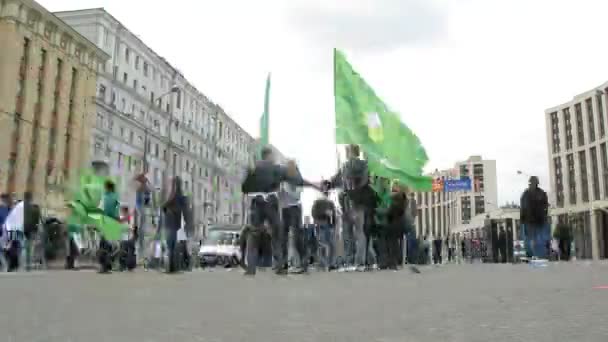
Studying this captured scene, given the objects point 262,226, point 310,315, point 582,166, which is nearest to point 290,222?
point 262,226

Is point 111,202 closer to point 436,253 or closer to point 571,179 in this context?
point 436,253

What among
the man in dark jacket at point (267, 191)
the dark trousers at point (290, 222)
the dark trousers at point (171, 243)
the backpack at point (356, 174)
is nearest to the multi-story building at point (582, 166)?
the backpack at point (356, 174)

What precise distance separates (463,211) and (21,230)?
145 metres

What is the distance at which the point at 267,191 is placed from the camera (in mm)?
10070

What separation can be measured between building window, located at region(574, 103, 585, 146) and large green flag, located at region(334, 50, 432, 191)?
2864 inches

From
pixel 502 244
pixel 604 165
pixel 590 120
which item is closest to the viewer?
pixel 502 244

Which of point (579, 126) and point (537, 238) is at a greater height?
point (579, 126)

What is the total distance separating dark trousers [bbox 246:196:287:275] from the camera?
1002cm

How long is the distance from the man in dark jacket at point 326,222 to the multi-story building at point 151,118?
30.5m

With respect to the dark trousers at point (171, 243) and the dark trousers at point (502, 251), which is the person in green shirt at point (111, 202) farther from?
the dark trousers at point (502, 251)

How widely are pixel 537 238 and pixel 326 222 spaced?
15.7 ft

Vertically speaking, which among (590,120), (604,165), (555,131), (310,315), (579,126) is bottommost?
(310,315)

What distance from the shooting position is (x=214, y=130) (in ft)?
266

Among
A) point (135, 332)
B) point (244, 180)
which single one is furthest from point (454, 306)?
point (244, 180)
